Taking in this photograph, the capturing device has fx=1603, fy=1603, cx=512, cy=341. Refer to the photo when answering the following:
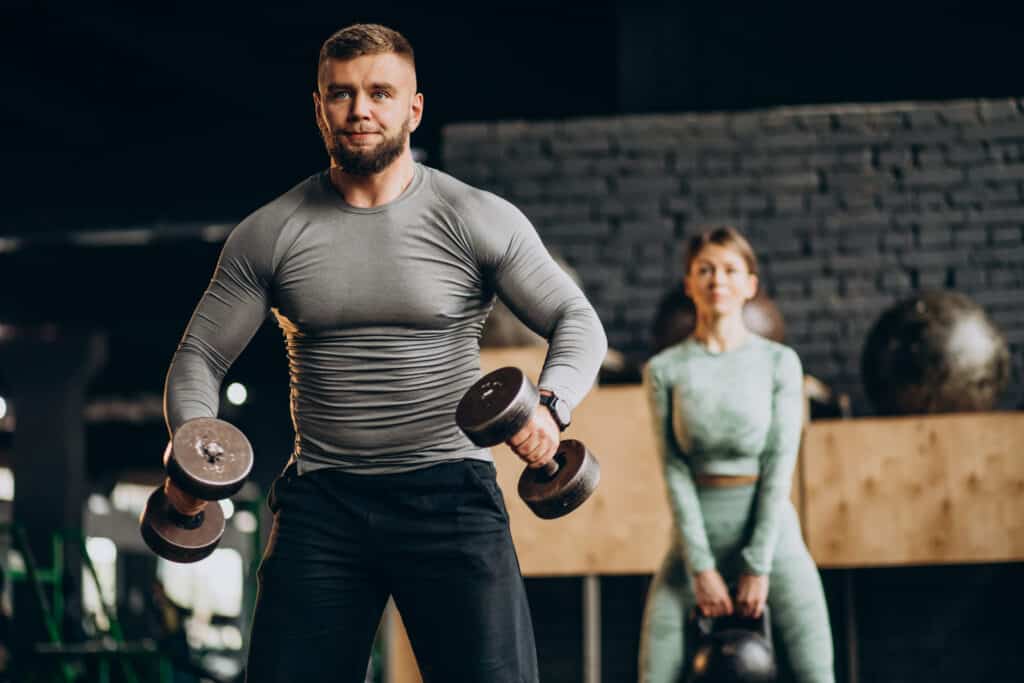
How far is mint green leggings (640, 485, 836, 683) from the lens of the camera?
4020mm

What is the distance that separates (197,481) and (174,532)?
0.55 ft

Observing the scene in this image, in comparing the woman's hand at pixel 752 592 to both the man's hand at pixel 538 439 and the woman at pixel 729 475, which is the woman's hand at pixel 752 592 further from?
the man's hand at pixel 538 439

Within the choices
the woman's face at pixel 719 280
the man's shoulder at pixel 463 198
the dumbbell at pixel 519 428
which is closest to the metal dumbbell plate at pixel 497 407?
the dumbbell at pixel 519 428

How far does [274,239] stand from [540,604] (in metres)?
4.00

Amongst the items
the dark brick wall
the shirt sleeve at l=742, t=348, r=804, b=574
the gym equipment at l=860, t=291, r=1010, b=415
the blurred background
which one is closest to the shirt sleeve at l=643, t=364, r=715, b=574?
the shirt sleeve at l=742, t=348, r=804, b=574

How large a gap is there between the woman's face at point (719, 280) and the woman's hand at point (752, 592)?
0.67 metres

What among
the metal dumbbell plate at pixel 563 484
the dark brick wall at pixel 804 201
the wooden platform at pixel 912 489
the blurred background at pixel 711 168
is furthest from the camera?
the dark brick wall at pixel 804 201

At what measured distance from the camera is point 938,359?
5.23 metres

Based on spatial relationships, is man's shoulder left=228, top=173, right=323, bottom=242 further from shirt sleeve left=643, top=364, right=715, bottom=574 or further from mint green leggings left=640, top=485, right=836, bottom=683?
mint green leggings left=640, top=485, right=836, bottom=683

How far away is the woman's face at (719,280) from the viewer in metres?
4.01

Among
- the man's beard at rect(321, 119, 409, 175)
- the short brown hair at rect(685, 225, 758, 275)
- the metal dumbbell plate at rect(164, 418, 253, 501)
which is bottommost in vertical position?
the metal dumbbell plate at rect(164, 418, 253, 501)

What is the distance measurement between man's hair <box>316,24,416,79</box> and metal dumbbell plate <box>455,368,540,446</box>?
0.50 meters

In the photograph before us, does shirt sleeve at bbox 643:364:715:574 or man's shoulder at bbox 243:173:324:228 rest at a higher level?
man's shoulder at bbox 243:173:324:228

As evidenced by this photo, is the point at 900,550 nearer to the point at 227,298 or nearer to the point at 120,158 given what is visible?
the point at 227,298
